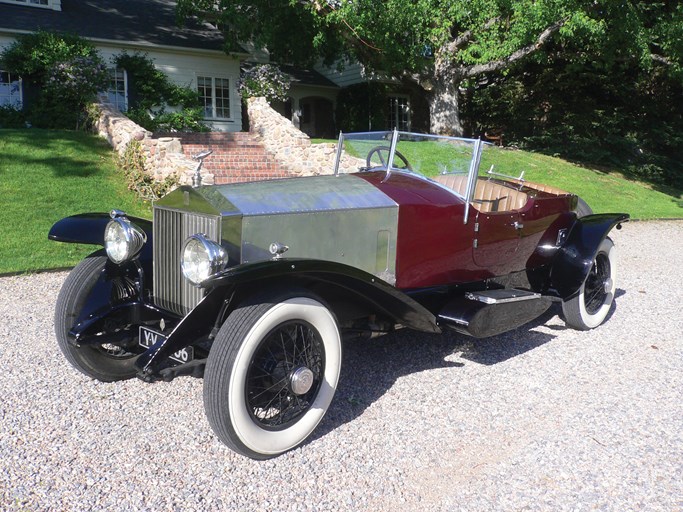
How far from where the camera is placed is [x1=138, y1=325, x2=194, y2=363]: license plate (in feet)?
10.4

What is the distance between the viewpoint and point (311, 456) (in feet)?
9.95

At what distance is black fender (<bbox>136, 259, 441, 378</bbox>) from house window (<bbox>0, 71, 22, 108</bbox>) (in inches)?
536

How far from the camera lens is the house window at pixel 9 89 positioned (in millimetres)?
14234

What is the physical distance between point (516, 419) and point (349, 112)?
781 inches

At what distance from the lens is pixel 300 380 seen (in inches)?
118

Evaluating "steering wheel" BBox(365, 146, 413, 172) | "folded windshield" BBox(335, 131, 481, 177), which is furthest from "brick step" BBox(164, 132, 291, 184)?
"folded windshield" BBox(335, 131, 481, 177)

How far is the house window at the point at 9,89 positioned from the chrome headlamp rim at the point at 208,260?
533 inches

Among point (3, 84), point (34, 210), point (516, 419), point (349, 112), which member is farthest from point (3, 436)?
point (349, 112)

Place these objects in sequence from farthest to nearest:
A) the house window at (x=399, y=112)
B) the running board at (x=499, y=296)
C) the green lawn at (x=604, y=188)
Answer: the house window at (x=399, y=112) < the green lawn at (x=604, y=188) < the running board at (x=499, y=296)

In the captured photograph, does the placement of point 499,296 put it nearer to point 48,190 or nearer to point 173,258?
point 173,258

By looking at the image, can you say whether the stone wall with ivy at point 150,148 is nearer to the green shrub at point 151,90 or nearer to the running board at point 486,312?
the green shrub at point 151,90

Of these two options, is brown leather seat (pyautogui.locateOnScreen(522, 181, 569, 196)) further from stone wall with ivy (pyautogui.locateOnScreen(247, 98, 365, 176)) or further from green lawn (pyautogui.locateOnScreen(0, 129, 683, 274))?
stone wall with ivy (pyautogui.locateOnScreen(247, 98, 365, 176))

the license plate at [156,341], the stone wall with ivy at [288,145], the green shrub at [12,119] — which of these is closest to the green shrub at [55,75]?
the green shrub at [12,119]

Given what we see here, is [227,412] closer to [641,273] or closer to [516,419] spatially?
[516,419]
